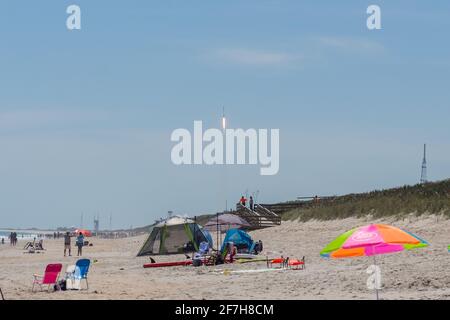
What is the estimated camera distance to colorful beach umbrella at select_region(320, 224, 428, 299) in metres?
12.9

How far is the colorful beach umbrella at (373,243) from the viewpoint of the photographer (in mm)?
12922

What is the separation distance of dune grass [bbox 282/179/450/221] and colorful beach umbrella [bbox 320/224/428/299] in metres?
18.5

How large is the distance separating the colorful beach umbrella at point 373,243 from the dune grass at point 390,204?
18.5m

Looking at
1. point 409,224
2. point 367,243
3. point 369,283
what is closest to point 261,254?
point 409,224

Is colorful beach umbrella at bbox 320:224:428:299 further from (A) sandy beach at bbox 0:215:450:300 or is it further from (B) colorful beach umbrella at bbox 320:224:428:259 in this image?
(A) sandy beach at bbox 0:215:450:300

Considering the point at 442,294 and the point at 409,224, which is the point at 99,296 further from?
the point at 409,224

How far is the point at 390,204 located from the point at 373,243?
24.8 metres

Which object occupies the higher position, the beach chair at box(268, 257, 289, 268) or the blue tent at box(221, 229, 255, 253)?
the blue tent at box(221, 229, 255, 253)

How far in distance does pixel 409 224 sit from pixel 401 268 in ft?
41.7

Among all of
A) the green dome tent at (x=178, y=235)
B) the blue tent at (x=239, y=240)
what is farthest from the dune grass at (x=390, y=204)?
the green dome tent at (x=178, y=235)

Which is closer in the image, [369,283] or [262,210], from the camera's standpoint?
[369,283]

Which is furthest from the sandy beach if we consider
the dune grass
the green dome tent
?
the green dome tent

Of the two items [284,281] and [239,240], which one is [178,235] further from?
[284,281]
